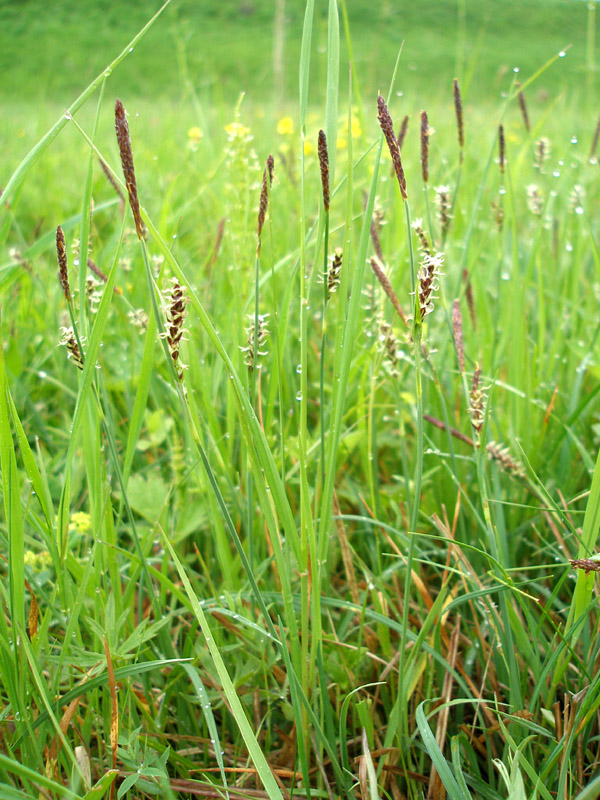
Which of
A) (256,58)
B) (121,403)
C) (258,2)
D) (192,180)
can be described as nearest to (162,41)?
(256,58)

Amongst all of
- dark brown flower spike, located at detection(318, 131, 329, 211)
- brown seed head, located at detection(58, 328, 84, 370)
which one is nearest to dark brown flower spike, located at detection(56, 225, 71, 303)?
brown seed head, located at detection(58, 328, 84, 370)

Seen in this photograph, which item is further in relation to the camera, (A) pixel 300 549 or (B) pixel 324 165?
(A) pixel 300 549

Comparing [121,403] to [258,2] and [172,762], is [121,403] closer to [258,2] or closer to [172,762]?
[172,762]

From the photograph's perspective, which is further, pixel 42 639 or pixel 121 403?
pixel 121 403

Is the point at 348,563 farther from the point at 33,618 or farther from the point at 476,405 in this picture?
the point at 33,618

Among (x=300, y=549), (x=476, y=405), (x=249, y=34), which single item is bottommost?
(x=300, y=549)

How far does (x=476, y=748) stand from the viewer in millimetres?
676

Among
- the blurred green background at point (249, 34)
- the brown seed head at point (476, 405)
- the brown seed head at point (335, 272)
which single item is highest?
the blurred green background at point (249, 34)

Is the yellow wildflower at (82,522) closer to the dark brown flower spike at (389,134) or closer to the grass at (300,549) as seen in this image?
the grass at (300,549)

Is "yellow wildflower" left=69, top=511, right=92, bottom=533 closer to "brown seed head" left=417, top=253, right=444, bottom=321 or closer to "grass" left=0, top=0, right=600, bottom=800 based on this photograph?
"grass" left=0, top=0, right=600, bottom=800

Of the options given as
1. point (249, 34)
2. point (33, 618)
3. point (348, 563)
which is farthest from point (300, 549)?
point (249, 34)

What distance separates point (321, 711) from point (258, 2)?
98.6 ft

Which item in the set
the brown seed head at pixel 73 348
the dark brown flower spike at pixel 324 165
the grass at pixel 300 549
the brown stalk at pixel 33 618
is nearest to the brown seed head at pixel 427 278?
the grass at pixel 300 549

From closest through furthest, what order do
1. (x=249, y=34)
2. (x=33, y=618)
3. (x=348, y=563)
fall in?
(x=33, y=618)
(x=348, y=563)
(x=249, y=34)
